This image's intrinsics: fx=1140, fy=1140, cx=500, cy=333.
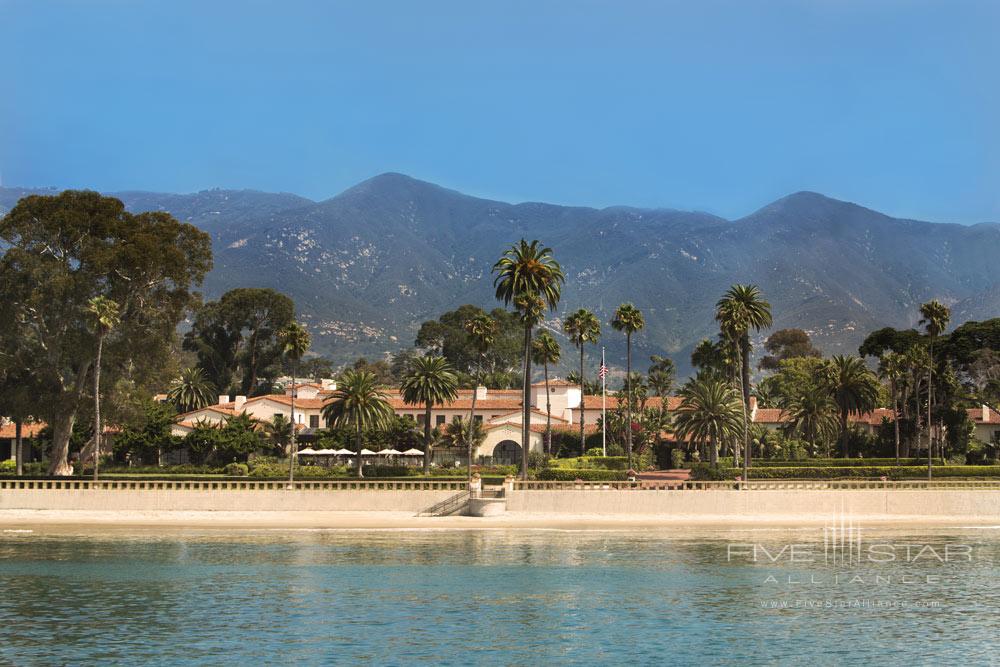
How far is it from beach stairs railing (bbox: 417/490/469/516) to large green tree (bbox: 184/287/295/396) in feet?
349

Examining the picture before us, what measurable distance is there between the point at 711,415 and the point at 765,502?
71.6ft

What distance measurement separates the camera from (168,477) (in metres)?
86.6

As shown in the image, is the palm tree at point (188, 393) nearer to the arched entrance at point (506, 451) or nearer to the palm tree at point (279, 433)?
the palm tree at point (279, 433)

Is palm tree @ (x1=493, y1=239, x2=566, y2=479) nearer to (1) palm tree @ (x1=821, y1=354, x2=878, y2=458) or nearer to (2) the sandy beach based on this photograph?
(2) the sandy beach

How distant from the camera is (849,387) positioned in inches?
4286

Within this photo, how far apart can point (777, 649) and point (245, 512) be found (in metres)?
44.3

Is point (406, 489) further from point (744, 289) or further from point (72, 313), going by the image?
point (744, 289)

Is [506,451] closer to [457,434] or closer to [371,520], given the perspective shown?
[457,434]

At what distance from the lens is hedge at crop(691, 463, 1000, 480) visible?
8969cm

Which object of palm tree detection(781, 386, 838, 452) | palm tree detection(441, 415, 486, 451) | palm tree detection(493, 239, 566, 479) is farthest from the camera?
palm tree detection(781, 386, 838, 452)

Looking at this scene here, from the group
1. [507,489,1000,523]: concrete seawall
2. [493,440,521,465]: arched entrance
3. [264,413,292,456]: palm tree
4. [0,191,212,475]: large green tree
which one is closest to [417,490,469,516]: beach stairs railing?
[507,489,1000,523]: concrete seawall

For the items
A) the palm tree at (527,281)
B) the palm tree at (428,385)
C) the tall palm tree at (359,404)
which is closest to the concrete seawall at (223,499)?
the palm tree at (527,281)

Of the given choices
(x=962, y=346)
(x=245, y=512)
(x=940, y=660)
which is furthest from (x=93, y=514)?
(x=962, y=346)

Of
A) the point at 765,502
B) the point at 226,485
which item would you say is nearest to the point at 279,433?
the point at 226,485
